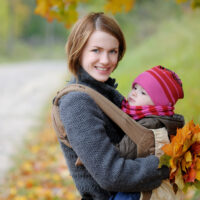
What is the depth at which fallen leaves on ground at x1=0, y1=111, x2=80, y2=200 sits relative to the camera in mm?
4230

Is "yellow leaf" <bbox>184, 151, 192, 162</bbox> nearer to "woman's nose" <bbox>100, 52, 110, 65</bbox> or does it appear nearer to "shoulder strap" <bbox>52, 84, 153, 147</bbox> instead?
"shoulder strap" <bbox>52, 84, 153, 147</bbox>

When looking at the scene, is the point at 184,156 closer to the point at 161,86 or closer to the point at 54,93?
the point at 161,86

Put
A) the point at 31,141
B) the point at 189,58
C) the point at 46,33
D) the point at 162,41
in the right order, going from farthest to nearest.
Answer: the point at 46,33, the point at 162,41, the point at 189,58, the point at 31,141

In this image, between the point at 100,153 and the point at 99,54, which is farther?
the point at 99,54

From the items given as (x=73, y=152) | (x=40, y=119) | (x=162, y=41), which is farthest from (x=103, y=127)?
(x=162, y=41)

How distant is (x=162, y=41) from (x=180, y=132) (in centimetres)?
1079

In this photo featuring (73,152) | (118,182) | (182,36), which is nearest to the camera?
(118,182)

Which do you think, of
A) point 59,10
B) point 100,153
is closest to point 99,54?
point 100,153

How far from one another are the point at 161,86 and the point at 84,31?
524mm

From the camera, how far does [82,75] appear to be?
189cm

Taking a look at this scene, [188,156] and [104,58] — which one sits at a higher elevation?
[104,58]

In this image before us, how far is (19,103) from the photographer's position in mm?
9695

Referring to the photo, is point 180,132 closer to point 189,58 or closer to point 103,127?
point 103,127

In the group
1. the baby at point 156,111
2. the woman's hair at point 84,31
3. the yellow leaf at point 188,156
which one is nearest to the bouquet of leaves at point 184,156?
the yellow leaf at point 188,156
